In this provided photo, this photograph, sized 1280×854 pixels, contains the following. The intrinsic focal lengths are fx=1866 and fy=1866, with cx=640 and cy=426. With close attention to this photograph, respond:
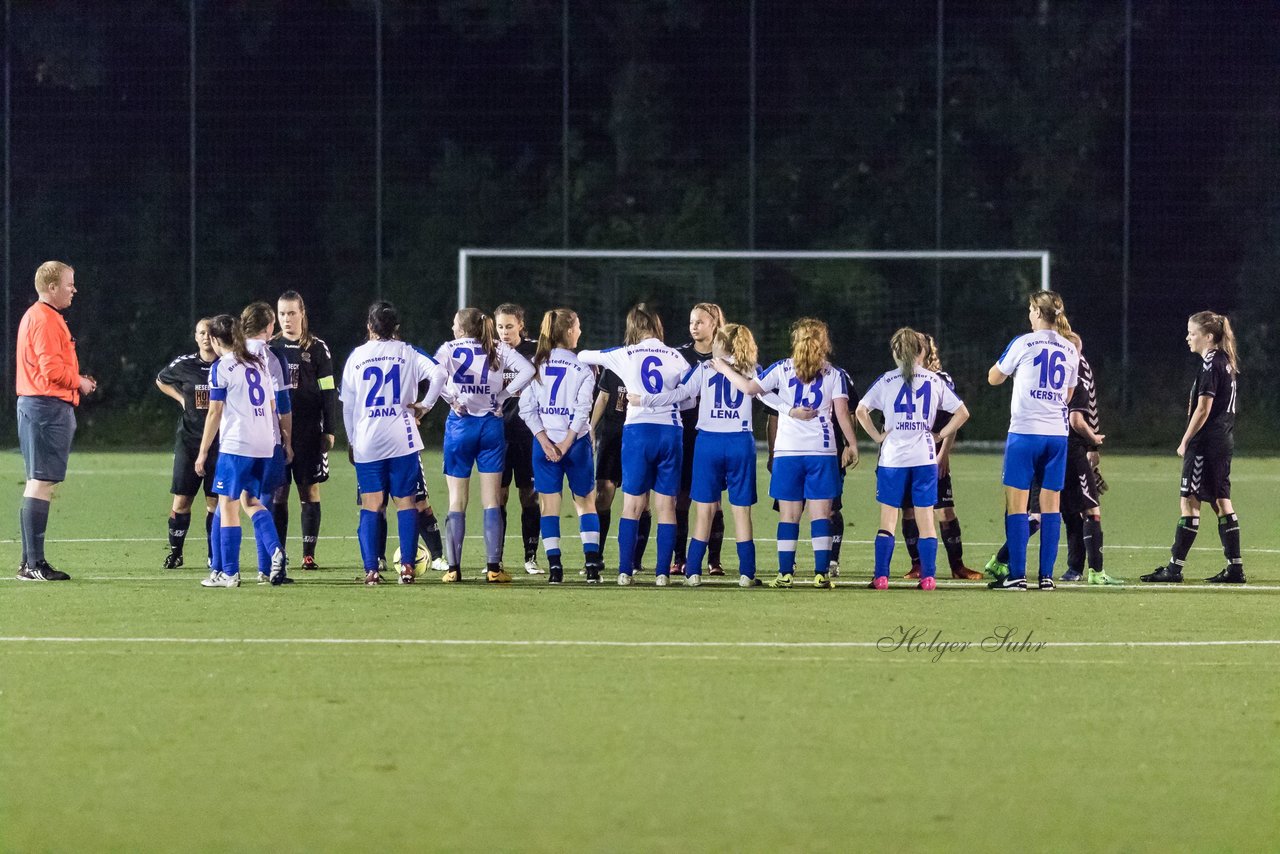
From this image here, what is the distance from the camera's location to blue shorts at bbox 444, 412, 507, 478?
414 inches

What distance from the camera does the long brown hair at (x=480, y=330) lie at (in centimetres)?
1042

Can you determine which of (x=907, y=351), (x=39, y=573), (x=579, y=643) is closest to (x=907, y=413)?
(x=907, y=351)

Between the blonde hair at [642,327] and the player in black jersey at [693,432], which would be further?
the player in black jersey at [693,432]

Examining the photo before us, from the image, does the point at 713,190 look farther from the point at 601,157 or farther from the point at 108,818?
the point at 108,818

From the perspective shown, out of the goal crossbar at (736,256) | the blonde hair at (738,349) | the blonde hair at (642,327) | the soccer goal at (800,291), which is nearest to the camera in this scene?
the blonde hair at (738,349)

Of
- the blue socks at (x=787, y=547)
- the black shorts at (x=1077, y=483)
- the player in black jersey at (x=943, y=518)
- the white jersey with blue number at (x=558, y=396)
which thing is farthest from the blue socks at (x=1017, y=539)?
the white jersey with blue number at (x=558, y=396)

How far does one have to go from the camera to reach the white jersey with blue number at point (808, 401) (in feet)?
33.3

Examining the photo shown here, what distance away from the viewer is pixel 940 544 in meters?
13.5

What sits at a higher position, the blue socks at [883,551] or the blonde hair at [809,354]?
the blonde hair at [809,354]

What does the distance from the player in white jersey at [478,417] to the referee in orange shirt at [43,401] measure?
2.02 metres

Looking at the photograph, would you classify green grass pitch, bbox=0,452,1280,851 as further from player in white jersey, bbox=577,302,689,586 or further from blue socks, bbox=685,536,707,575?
player in white jersey, bbox=577,302,689,586

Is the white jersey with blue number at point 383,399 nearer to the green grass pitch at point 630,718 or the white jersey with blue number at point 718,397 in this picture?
the green grass pitch at point 630,718

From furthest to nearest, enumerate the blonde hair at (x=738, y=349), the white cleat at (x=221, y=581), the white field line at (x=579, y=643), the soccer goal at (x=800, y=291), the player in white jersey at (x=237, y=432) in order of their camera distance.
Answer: the soccer goal at (x=800, y=291)
the blonde hair at (x=738, y=349)
the white cleat at (x=221, y=581)
the player in white jersey at (x=237, y=432)
the white field line at (x=579, y=643)

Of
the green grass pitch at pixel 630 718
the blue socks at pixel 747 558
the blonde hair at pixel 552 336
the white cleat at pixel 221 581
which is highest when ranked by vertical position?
the blonde hair at pixel 552 336
